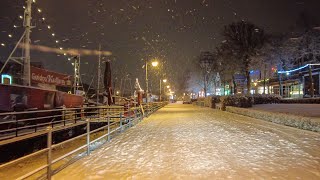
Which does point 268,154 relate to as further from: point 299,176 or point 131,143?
point 131,143

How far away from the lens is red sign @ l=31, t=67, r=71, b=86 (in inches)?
834

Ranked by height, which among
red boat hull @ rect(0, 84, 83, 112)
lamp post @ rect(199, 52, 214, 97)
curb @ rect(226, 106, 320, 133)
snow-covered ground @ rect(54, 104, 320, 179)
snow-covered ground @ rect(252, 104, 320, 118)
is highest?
lamp post @ rect(199, 52, 214, 97)

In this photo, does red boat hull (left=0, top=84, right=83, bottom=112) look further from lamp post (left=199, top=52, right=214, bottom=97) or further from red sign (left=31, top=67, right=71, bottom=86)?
lamp post (left=199, top=52, right=214, bottom=97)

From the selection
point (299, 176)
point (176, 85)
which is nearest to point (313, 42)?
point (299, 176)

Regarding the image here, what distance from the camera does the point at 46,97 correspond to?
19.4 m

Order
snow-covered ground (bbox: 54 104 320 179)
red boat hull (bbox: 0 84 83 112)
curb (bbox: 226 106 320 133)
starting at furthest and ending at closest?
red boat hull (bbox: 0 84 83 112) → curb (bbox: 226 106 320 133) → snow-covered ground (bbox: 54 104 320 179)

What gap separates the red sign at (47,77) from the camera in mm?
21173

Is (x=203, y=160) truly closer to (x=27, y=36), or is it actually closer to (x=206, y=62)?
(x=27, y=36)

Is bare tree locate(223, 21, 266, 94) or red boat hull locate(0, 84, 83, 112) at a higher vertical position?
bare tree locate(223, 21, 266, 94)

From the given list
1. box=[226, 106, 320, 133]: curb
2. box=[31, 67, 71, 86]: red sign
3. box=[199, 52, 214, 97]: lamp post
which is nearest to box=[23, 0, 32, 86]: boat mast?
box=[31, 67, 71, 86]: red sign

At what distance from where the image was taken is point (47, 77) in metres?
22.8

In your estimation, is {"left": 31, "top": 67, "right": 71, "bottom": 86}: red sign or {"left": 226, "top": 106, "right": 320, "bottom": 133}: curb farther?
{"left": 31, "top": 67, "right": 71, "bottom": 86}: red sign

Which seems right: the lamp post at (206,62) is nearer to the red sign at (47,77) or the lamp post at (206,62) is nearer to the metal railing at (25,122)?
the red sign at (47,77)

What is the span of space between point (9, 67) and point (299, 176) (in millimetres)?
42502
